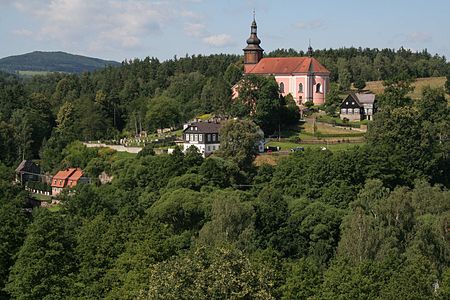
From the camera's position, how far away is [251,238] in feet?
134

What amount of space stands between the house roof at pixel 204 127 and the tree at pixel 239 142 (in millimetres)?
4815

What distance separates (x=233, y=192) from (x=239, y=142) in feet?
28.3

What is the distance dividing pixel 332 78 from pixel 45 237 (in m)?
84.1

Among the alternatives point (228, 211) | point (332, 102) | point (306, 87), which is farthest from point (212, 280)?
point (306, 87)

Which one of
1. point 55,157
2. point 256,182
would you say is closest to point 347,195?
point 256,182

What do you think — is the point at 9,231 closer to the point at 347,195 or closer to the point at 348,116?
the point at 347,195

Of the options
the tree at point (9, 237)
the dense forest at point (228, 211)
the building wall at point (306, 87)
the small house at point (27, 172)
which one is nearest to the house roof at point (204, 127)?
the dense forest at point (228, 211)

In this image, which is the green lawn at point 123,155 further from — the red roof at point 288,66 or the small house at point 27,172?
the red roof at point 288,66

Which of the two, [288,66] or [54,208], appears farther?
[288,66]

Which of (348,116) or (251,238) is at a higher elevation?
(348,116)

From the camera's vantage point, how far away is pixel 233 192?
50.2 m

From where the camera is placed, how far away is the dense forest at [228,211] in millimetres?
26172

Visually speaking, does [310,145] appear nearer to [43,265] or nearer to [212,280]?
[43,265]

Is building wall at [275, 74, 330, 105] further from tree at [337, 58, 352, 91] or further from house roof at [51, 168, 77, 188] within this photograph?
house roof at [51, 168, 77, 188]
